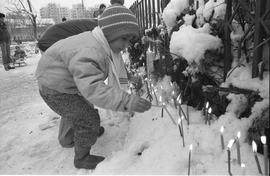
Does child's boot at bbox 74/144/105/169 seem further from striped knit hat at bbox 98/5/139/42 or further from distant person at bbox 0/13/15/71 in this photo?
distant person at bbox 0/13/15/71

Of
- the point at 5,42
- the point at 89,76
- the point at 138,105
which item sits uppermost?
the point at 5,42

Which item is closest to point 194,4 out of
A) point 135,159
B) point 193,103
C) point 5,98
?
point 193,103

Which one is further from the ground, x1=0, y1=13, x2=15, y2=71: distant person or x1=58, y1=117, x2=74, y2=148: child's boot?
x1=0, y1=13, x2=15, y2=71: distant person

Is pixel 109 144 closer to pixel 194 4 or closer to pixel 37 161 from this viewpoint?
pixel 37 161

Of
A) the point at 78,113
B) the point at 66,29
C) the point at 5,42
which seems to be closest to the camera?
the point at 78,113

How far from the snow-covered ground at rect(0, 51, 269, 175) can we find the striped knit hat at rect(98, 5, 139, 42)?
37.7 inches

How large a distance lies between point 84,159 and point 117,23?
1193mm

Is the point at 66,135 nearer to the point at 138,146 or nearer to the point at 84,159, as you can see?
the point at 84,159

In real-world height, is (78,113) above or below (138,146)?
above

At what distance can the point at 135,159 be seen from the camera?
221 cm

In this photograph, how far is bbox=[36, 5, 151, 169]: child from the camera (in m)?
1.98

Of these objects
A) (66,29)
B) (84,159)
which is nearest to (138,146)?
(84,159)

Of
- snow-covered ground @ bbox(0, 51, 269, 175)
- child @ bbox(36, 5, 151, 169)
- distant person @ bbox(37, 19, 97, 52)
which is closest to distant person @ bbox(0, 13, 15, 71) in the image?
distant person @ bbox(37, 19, 97, 52)

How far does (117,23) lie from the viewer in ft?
6.84
